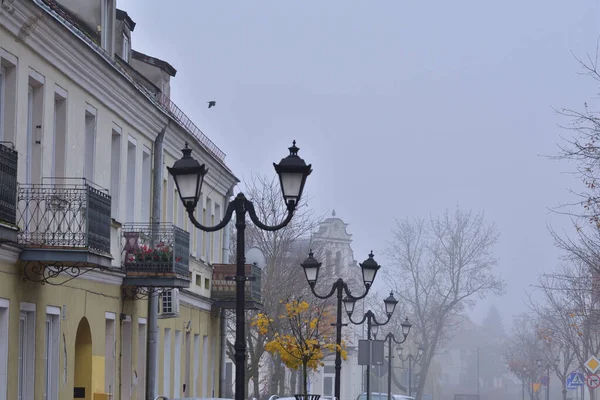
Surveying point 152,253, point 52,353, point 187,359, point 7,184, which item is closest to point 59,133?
point 52,353

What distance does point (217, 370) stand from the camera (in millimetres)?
37219

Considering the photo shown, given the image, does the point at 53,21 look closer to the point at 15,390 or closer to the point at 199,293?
the point at 15,390

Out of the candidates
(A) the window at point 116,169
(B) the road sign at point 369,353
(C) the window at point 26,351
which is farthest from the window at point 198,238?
(C) the window at point 26,351

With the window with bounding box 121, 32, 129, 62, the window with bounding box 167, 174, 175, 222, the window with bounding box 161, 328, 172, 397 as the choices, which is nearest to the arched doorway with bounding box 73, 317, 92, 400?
the window with bounding box 161, 328, 172, 397

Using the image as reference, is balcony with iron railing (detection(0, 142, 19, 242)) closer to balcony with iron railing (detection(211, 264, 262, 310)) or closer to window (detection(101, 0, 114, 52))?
window (detection(101, 0, 114, 52))

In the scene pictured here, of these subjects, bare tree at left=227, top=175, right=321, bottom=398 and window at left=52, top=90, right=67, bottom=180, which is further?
bare tree at left=227, top=175, right=321, bottom=398

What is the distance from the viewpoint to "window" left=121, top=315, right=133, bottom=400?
24.9m

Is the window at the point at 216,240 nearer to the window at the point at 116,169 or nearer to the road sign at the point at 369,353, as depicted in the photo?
the road sign at the point at 369,353

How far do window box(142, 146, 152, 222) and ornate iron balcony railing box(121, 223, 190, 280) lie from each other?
8.04 feet

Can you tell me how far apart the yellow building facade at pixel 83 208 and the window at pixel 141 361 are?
0.04 meters

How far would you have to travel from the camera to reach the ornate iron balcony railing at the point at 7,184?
14.3m

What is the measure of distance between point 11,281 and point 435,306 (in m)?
64.8

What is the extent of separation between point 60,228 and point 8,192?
8.61 ft

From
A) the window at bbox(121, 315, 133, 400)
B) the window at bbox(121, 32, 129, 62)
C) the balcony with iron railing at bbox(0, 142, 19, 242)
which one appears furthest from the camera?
the window at bbox(121, 32, 129, 62)
